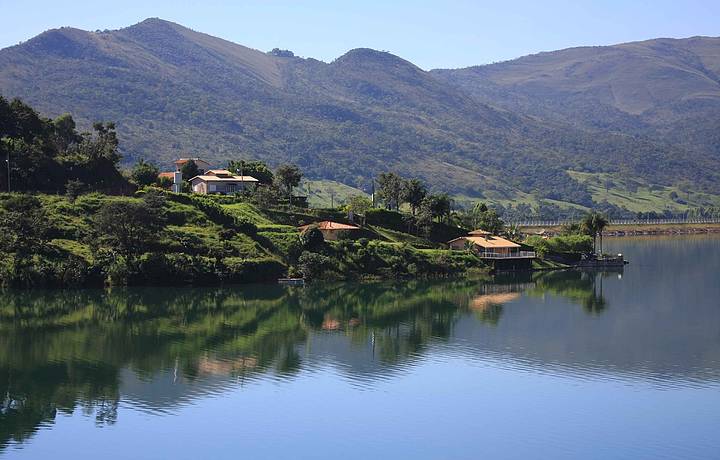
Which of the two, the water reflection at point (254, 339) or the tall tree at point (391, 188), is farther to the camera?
the tall tree at point (391, 188)

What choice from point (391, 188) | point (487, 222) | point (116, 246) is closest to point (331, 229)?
point (391, 188)

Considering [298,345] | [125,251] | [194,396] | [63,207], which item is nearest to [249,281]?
[125,251]

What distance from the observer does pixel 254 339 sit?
66.3 meters

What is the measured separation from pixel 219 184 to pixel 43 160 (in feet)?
83.9

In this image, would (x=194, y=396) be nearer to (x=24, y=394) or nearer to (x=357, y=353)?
(x=24, y=394)

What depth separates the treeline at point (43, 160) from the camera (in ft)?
321

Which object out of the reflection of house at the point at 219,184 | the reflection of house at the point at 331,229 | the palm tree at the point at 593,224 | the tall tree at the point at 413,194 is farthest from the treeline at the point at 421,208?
the reflection of house at the point at 219,184

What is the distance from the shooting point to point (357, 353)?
206 feet

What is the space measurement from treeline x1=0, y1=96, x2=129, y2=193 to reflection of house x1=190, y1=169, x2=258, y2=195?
13437mm

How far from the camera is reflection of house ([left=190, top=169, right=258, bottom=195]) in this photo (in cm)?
12131

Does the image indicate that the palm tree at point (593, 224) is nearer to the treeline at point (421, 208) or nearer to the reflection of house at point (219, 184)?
the treeline at point (421, 208)

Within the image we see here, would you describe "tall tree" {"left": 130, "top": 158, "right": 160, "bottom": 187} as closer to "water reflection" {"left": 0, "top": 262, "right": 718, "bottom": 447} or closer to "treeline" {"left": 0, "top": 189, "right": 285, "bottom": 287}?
"treeline" {"left": 0, "top": 189, "right": 285, "bottom": 287}

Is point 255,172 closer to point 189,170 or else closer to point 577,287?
point 189,170

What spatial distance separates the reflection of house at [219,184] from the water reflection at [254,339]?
1327 inches
